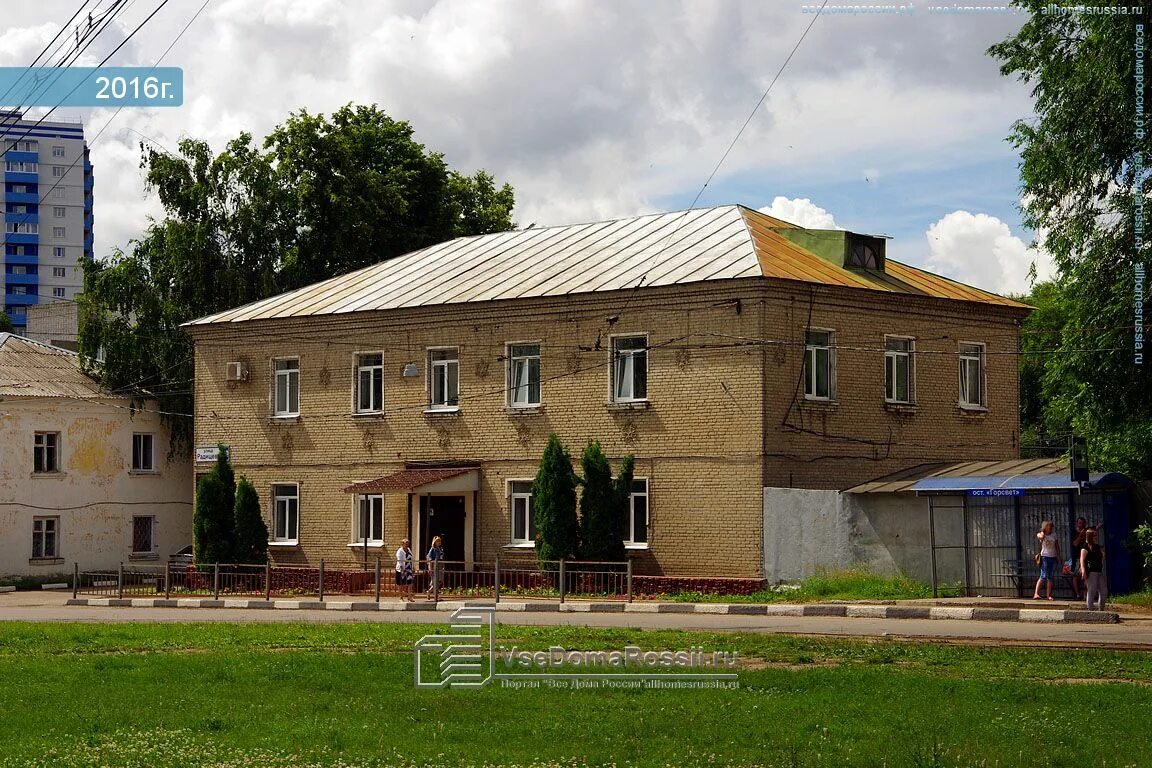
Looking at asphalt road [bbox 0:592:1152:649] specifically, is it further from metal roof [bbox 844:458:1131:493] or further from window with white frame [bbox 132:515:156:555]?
window with white frame [bbox 132:515:156:555]

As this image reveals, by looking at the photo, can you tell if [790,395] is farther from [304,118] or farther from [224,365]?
[304,118]

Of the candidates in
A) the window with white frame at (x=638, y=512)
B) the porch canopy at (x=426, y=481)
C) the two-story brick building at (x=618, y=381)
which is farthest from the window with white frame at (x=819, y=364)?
the porch canopy at (x=426, y=481)

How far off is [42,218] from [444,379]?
107217 mm

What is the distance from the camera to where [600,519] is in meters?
33.9

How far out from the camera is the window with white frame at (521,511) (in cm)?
3659

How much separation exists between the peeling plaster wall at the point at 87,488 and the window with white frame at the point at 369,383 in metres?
13.7

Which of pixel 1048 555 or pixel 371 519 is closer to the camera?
pixel 1048 555

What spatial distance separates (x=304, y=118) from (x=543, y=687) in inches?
1562

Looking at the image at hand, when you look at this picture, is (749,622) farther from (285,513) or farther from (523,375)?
(285,513)

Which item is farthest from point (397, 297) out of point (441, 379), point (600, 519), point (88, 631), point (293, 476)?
point (88, 631)

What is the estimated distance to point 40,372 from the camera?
51125 mm

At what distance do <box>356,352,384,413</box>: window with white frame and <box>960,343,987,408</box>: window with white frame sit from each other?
14.0m

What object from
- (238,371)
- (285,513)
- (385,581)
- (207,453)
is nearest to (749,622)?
(385,581)

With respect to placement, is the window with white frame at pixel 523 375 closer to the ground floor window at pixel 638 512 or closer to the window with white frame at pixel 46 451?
the ground floor window at pixel 638 512
